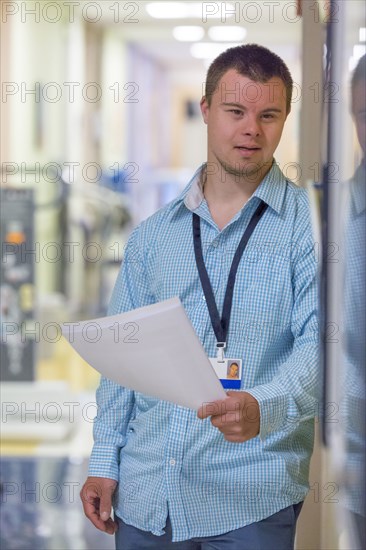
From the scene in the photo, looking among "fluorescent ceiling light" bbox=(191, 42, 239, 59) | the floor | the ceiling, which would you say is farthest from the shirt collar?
"fluorescent ceiling light" bbox=(191, 42, 239, 59)

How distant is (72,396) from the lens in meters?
5.68

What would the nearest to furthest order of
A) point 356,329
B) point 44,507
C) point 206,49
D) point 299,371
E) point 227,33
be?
1. point 356,329
2. point 299,371
3. point 44,507
4. point 227,33
5. point 206,49

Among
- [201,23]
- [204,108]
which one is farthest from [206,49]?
[204,108]

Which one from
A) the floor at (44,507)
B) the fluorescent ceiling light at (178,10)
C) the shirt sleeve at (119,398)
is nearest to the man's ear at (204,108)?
the shirt sleeve at (119,398)

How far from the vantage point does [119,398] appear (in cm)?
186

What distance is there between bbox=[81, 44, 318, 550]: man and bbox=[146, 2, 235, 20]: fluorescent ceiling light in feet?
20.7

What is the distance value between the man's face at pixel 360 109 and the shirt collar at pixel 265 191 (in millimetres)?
454

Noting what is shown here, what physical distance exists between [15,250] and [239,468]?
4155 millimetres

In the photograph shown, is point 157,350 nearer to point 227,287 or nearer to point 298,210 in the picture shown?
point 227,287

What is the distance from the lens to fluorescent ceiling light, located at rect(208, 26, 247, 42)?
10030 millimetres

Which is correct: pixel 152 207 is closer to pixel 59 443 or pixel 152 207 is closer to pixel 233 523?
pixel 59 443

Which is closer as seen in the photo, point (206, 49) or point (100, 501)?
point (100, 501)

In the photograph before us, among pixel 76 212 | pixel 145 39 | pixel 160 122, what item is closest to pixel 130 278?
pixel 76 212

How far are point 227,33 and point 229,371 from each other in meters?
9.11
